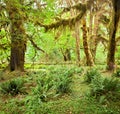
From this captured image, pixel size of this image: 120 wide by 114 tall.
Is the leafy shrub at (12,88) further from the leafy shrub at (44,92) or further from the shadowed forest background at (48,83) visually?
the leafy shrub at (44,92)

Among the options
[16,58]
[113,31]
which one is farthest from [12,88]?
[113,31]

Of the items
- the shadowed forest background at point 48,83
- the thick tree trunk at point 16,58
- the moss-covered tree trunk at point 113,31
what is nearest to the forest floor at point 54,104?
the shadowed forest background at point 48,83

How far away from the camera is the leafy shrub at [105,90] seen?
6.66 m

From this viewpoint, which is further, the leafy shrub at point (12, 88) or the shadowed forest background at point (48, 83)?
the leafy shrub at point (12, 88)

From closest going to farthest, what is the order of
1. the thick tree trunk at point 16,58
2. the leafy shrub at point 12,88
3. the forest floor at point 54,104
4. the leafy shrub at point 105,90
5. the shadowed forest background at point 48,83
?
the forest floor at point 54,104 → the shadowed forest background at point 48,83 → the leafy shrub at point 105,90 → the leafy shrub at point 12,88 → the thick tree trunk at point 16,58

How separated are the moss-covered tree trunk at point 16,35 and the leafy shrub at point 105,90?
3.84 metres

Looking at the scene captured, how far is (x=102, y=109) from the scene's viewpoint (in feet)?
20.0

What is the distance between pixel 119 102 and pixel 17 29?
5612mm

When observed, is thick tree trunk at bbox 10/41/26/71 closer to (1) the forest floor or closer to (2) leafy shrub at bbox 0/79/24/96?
(2) leafy shrub at bbox 0/79/24/96

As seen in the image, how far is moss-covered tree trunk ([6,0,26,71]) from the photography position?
28.1ft

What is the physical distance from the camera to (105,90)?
6.92m

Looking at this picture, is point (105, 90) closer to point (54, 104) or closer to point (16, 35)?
point (54, 104)

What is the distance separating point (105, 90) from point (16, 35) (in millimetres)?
4562

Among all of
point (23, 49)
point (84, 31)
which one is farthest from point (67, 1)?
point (23, 49)
